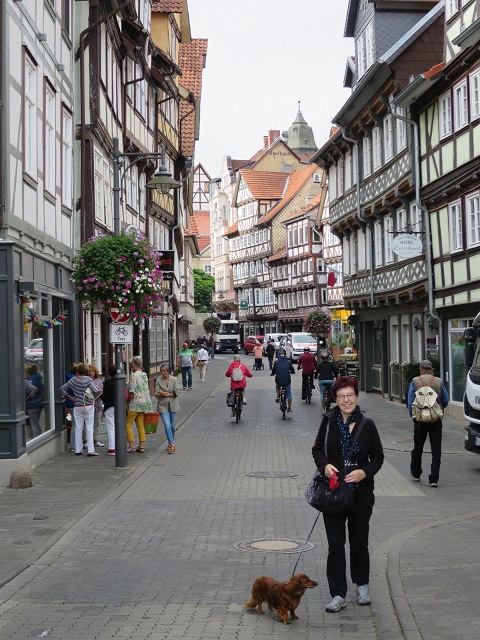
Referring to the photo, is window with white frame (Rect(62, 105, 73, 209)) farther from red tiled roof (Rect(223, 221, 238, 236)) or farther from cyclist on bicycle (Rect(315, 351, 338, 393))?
red tiled roof (Rect(223, 221, 238, 236))

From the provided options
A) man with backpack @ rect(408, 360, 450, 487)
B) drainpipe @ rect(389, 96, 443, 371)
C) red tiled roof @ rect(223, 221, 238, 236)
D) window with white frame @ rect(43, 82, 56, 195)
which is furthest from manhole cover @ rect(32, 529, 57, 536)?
red tiled roof @ rect(223, 221, 238, 236)

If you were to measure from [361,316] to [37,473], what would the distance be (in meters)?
24.0

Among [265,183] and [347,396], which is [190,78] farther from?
[265,183]

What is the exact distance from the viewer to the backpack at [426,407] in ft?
45.4

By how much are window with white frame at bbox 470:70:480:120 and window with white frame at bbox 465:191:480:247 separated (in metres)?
1.86

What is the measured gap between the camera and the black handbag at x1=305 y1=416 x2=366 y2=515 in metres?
7.06

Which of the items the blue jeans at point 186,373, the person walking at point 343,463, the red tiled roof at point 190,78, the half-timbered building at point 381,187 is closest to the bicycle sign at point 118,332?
the person walking at point 343,463

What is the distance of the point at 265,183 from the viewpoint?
10181 centimetres

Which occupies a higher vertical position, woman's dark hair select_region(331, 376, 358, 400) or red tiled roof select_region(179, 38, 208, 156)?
red tiled roof select_region(179, 38, 208, 156)

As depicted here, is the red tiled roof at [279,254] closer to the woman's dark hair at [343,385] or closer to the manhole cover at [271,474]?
the manhole cover at [271,474]

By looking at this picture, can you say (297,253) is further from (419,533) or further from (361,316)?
(419,533)

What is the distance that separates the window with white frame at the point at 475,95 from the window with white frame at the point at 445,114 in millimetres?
1819

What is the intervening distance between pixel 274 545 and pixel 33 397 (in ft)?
23.6

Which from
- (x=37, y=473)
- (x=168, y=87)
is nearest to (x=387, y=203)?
(x=168, y=87)
